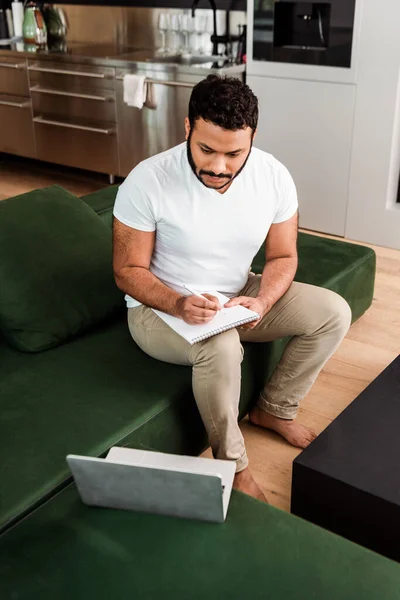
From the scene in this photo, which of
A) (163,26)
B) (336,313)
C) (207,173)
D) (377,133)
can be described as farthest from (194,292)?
(163,26)

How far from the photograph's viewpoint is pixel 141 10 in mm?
4695

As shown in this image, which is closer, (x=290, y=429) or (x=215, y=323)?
(x=215, y=323)

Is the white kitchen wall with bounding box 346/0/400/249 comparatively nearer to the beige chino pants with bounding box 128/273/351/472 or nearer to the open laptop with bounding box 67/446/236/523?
the beige chino pants with bounding box 128/273/351/472

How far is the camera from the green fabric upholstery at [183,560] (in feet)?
3.91

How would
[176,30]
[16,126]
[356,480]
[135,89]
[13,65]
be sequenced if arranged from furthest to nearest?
1. [16,126]
2. [13,65]
3. [176,30]
4. [135,89]
5. [356,480]

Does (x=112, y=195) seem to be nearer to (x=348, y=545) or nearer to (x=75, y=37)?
(x=348, y=545)

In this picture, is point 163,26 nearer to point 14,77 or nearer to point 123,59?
point 123,59

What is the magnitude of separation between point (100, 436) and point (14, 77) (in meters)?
3.90

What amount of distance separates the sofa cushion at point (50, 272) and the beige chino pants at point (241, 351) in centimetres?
19

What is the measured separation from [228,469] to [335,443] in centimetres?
33

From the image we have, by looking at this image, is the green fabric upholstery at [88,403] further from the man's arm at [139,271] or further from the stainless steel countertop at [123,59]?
the stainless steel countertop at [123,59]

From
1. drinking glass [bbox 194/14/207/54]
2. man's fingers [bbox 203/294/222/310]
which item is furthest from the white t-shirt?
drinking glass [bbox 194/14/207/54]

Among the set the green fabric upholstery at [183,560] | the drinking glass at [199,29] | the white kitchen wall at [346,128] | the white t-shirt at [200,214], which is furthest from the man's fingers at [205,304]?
the drinking glass at [199,29]

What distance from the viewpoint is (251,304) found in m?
1.86
